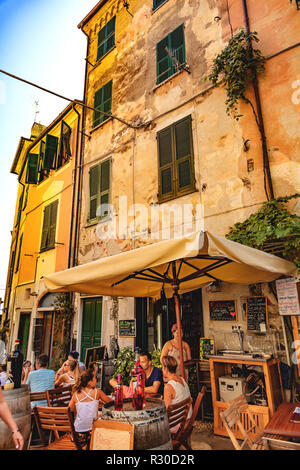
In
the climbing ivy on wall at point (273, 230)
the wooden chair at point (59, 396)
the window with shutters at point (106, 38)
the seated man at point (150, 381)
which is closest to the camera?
the seated man at point (150, 381)

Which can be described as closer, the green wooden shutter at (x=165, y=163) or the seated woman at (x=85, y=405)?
the seated woman at (x=85, y=405)

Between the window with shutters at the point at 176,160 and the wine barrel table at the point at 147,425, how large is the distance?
4.60 meters

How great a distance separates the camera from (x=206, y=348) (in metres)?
5.36

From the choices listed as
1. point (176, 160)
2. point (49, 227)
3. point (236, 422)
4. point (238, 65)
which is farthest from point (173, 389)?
point (49, 227)

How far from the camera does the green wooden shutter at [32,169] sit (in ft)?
39.8

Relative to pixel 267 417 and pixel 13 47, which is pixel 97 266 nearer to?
pixel 267 417

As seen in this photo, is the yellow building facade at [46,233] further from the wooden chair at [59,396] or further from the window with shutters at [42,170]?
the wooden chair at [59,396]

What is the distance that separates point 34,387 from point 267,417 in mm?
3435

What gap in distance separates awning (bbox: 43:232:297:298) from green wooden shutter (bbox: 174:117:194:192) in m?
2.32

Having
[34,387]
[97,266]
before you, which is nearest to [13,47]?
[97,266]

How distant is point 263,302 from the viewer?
4918 millimetres

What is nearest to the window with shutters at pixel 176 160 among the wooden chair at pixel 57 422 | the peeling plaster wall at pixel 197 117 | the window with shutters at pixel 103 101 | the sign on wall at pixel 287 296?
the peeling plaster wall at pixel 197 117

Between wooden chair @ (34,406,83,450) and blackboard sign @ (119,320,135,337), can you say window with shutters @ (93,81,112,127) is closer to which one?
blackboard sign @ (119,320,135,337)

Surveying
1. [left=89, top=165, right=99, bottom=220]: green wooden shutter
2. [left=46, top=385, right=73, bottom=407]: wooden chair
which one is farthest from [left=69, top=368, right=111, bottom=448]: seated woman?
[left=89, top=165, right=99, bottom=220]: green wooden shutter
